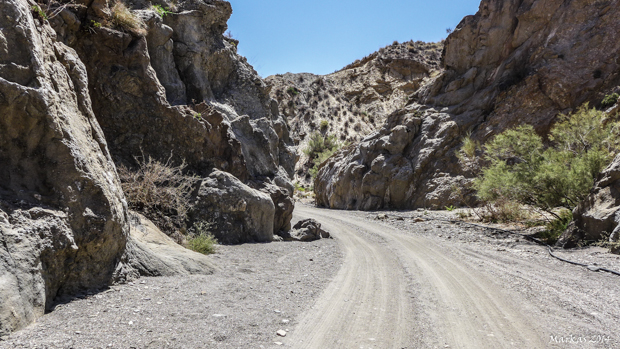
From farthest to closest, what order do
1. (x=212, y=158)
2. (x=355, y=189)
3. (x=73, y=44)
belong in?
(x=355, y=189) < (x=212, y=158) < (x=73, y=44)

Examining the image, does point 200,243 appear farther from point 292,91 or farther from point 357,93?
point 357,93

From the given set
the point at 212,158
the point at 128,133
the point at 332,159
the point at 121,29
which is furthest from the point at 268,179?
the point at 332,159

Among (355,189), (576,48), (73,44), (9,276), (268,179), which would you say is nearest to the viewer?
(9,276)

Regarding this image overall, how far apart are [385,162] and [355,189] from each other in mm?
3259

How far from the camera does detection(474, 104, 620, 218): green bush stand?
11.6 m

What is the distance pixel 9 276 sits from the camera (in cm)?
352

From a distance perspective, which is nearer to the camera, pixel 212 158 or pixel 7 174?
pixel 7 174

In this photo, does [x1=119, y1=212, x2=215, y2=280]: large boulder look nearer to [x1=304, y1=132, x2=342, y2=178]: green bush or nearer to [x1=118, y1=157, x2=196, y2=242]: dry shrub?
[x1=118, y1=157, x2=196, y2=242]: dry shrub

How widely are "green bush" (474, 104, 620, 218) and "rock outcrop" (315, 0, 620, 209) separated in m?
7.17

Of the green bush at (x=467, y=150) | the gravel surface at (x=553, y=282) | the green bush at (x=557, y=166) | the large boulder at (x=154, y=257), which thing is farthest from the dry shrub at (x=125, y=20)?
the green bush at (x=467, y=150)

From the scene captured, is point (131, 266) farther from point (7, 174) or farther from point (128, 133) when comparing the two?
point (128, 133)

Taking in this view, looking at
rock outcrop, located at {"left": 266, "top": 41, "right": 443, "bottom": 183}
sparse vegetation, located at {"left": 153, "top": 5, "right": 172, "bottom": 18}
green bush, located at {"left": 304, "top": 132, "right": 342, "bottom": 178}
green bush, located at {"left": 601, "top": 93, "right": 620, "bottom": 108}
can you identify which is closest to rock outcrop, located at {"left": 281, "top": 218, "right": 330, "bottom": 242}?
sparse vegetation, located at {"left": 153, "top": 5, "right": 172, "bottom": 18}

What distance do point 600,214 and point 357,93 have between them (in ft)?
160

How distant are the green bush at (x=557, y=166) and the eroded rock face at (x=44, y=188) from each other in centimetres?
1279
